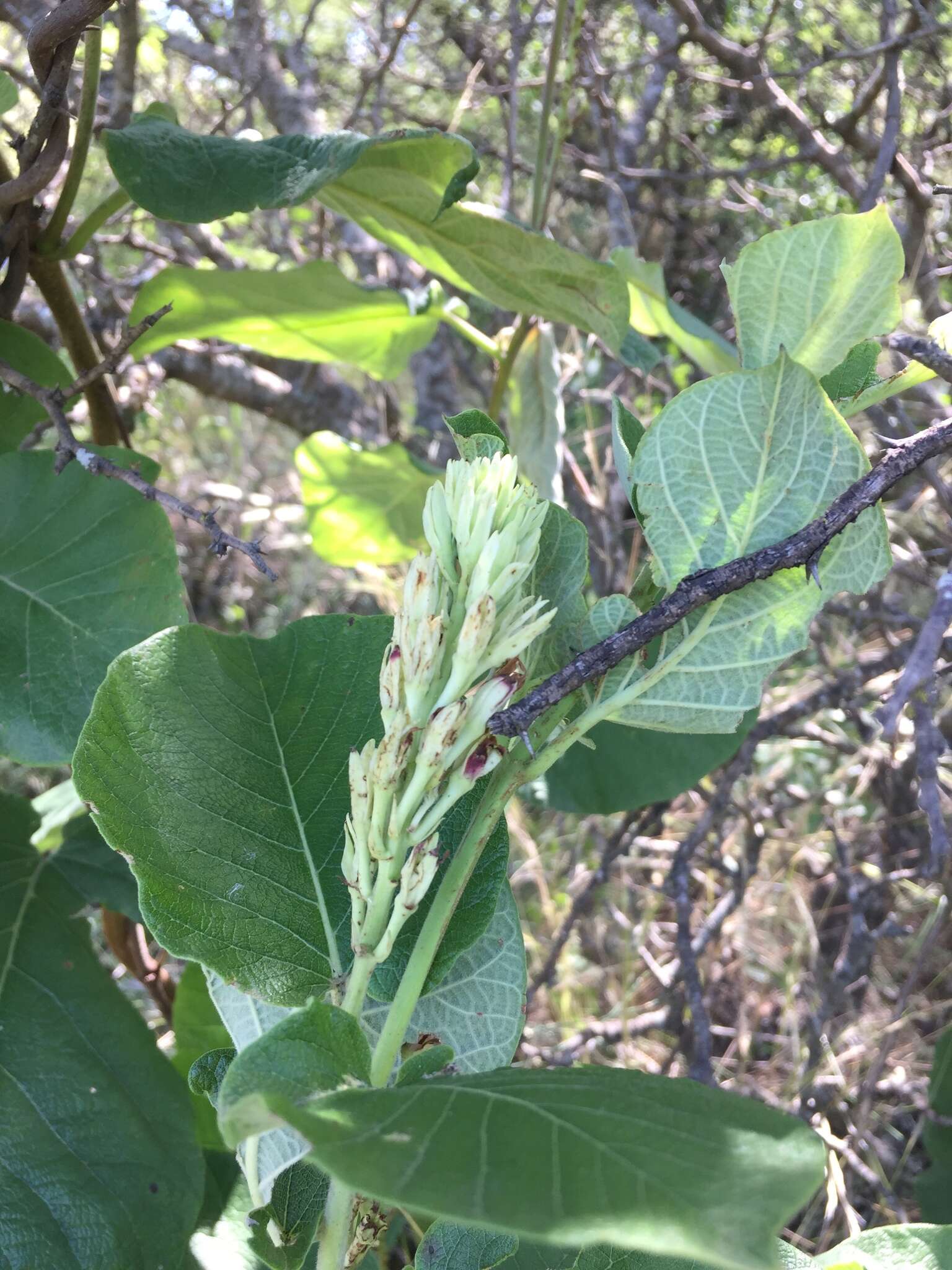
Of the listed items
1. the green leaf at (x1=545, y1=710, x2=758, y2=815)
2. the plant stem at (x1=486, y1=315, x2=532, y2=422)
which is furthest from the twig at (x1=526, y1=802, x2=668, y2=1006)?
the plant stem at (x1=486, y1=315, x2=532, y2=422)

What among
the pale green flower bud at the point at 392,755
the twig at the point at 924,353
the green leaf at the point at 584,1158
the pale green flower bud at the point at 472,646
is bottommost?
the green leaf at the point at 584,1158

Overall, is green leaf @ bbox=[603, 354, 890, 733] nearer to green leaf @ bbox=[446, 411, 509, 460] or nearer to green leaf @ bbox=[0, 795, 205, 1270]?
green leaf @ bbox=[446, 411, 509, 460]

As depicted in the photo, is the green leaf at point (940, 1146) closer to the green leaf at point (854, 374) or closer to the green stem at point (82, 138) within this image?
the green leaf at point (854, 374)

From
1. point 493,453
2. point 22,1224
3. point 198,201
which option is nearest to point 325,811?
point 493,453

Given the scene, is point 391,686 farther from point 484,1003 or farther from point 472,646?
point 484,1003

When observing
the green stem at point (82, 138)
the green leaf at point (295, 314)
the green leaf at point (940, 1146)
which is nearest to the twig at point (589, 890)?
the green leaf at point (940, 1146)

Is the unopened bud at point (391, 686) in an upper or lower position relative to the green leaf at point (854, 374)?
lower

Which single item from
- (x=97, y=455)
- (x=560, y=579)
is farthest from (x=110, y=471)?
(x=560, y=579)

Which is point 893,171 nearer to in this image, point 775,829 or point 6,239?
point 775,829
